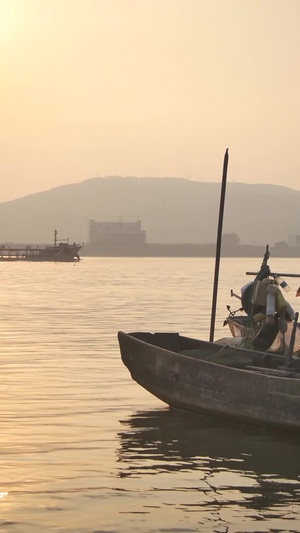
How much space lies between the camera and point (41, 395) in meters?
21.7

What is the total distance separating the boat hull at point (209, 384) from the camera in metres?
16.6

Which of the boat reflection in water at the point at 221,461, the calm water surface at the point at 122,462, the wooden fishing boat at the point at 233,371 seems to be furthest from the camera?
the wooden fishing boat at the point at 233,371

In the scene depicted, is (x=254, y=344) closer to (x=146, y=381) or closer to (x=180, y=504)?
(x=146, y=381)

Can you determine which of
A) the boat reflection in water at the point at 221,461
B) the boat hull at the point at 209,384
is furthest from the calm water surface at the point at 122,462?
the boat hull at the point at 209,384

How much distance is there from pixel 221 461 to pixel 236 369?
224 cm

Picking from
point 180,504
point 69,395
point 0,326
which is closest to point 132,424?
point 69,395

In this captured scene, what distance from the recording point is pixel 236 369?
17375 mm

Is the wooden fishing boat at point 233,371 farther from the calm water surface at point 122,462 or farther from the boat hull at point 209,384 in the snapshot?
the calm water surface at point 122,462

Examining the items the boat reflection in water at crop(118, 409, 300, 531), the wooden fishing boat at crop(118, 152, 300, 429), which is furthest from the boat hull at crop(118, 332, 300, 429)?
the boat reflection in water at crop(118, 409, 300, 531)

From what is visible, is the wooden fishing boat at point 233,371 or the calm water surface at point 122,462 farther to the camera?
the wooden fishing boat at point 233,371

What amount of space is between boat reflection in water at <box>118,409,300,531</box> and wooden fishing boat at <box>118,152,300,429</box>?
1.11 ft

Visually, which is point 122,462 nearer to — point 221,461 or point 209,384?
point 221,461

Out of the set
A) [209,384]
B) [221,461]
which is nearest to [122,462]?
[221,461]

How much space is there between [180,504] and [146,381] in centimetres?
722
